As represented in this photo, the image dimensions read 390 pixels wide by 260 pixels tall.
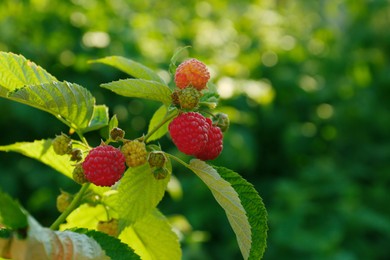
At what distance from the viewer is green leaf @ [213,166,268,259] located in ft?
2.25

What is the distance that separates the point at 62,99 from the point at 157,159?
0.35ft

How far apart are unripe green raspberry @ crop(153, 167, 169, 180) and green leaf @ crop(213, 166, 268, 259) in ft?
0.16

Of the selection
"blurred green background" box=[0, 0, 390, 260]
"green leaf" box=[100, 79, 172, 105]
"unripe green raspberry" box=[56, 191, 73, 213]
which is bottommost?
"blurred green background" box=[0, 0, 390, 260]

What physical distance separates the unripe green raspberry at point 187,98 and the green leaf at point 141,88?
2 cm

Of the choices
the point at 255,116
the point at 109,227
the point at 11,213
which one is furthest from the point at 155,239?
the point at 255,116

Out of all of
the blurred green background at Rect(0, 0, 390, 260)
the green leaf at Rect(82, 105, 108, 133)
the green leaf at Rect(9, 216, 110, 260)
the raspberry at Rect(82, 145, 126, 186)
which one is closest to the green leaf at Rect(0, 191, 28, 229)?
the green leaf at Rect(9, 216, 110, 260)

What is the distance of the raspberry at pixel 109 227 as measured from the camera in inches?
30.0

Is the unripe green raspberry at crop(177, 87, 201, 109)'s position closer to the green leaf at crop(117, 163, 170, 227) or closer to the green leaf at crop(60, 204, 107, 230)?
the green leaf at crop(117, 163, 170, 227)

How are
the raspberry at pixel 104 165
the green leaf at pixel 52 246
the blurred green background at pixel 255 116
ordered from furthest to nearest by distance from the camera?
1. the blurred green background at pixel 255 116
2. the raspberry at pixel 104 165
3. the green leaf at pixel 52 246

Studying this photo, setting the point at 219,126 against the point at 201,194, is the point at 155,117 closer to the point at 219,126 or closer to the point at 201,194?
the point at 219,126

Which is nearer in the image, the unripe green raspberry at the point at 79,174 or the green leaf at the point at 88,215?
the unripe green raspberry at the point at 79,174

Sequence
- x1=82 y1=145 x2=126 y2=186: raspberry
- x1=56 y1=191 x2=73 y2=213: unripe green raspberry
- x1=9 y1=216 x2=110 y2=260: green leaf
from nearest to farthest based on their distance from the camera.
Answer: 1. x1=9 y1=216 x2=110 y2=260: green leaf
2. x1=82 y1=145 x2=126 y2=186: raspberry
3. x1=56 y1=191 x2=73 y2=213: unripe green raspberry

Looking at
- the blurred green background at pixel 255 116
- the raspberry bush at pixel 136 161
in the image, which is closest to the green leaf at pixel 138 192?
the raspberry bush at pixel 136 161

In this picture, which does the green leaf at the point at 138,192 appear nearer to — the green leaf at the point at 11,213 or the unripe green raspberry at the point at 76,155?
the unripe green raspberry at the point at 76,155
